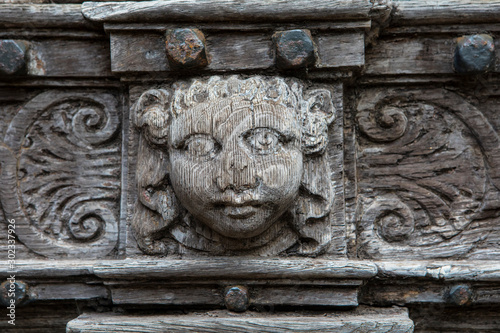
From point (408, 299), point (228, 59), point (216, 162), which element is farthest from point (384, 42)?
point (408, 299)

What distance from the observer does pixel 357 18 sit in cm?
162

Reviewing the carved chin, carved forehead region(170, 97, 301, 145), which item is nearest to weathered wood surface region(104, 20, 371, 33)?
carved forehead region(170, 97, 301, 145)

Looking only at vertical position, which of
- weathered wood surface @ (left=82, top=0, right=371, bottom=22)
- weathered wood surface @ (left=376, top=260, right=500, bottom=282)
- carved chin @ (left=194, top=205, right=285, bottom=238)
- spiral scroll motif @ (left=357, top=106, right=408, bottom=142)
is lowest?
weathered wood surface @ (left=376, top=260, right=500, bottom=282)

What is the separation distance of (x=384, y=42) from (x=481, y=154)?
0.44 metres

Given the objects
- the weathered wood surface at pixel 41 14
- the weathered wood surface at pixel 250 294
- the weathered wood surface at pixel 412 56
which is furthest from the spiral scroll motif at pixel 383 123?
the weathered wood surface at pixel 41 14

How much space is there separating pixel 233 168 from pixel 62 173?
1.93ft

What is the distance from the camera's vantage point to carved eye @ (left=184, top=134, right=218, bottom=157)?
1.56 meters

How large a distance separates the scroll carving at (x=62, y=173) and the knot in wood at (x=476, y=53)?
1012 millimetres

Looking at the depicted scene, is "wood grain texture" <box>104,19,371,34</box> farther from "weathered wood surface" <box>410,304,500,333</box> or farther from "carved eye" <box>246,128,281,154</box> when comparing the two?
"weathered wood surface" <box>410,304,500,333</box>

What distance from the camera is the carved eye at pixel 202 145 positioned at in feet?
5.11

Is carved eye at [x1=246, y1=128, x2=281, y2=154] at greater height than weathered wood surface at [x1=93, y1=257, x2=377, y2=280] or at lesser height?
greater

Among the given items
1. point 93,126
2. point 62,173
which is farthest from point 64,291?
point 93,126

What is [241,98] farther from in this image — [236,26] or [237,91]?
[236,26]

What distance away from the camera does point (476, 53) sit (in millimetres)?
1672
